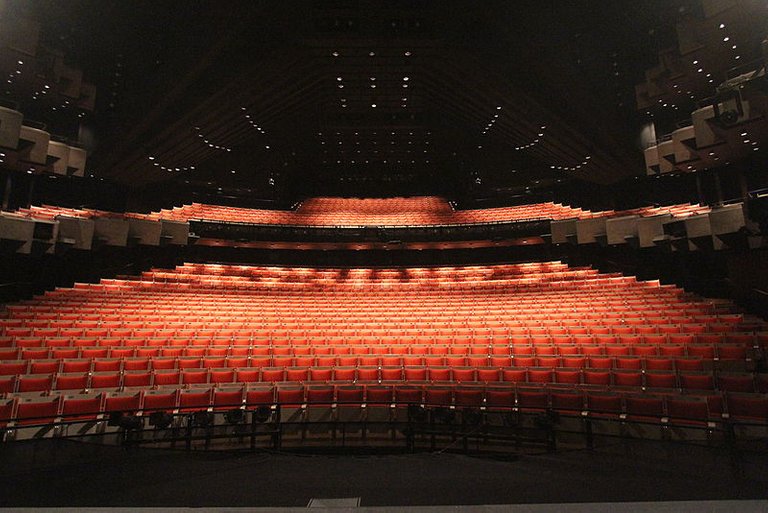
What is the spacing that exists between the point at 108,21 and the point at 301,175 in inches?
293

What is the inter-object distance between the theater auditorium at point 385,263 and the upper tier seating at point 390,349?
0.03 m

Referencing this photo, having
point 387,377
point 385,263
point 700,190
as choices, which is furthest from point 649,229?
point 387,377

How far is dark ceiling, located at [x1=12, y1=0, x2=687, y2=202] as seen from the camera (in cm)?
666

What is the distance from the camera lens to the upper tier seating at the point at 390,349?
3318 mm

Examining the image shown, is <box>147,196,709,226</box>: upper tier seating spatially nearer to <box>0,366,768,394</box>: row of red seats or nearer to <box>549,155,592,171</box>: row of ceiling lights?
<box>549,155,592,171</box>: row of ceiling lights

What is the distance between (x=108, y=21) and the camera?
714 centimetres

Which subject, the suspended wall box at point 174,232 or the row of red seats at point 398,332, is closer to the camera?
the row of red seats at point 398,332

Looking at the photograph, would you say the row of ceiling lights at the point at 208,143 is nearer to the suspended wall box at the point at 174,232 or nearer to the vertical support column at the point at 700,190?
the suspended wall box at the point at 174,232

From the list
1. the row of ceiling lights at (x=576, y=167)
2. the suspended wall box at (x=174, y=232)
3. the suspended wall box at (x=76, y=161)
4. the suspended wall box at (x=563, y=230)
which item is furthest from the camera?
the row of ceiling lights at (x=576, y=167)

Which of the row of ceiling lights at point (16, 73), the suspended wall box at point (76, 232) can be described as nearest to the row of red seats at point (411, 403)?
the suspended wall box at point (76, 232)

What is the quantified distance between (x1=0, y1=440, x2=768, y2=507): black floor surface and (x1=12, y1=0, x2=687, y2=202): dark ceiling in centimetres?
641

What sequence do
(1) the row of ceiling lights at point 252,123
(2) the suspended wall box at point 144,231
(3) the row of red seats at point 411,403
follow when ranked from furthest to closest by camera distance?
1. (1) the row of ceiling lights at point 252,123
2. (2) the suspended wall box at point 144,231
3. (3) the row of red seats at point 411,403

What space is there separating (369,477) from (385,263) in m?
8.13

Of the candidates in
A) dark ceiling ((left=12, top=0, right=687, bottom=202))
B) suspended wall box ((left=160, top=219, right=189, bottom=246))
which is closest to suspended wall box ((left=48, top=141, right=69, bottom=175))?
dark ceiling ((left=12, top=0, right=687, bottom=202))
